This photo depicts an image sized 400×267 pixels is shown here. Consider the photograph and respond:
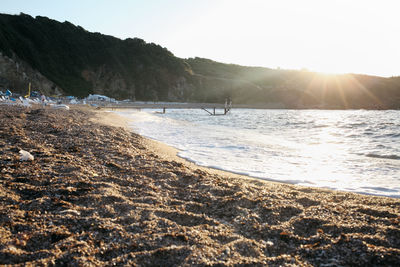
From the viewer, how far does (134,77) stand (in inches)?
3044

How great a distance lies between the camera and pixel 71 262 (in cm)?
195

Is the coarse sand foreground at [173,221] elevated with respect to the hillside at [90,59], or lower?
lower

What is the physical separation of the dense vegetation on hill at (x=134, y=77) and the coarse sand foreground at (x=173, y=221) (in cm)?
5795

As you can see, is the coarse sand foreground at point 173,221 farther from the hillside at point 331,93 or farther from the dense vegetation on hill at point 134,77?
the hillside at point 331,93

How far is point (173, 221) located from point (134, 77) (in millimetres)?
79103

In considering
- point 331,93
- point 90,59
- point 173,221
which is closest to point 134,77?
point 90,59

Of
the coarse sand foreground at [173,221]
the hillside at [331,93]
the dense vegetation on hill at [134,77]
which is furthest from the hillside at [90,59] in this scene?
the coarse sand foreground at [173,221]

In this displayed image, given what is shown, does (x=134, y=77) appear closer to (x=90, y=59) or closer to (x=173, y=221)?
(x=90, y=59)

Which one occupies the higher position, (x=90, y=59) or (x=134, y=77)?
(x=90, y=59)

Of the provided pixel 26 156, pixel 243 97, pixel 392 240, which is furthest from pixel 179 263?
pixel 243 97

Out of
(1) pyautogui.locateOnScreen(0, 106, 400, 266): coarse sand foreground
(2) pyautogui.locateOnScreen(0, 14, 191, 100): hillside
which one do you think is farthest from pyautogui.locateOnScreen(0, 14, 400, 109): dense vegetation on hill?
(1) pyautogui.locateOnScreen(0, 106, 400, 266): coarse sand foreground

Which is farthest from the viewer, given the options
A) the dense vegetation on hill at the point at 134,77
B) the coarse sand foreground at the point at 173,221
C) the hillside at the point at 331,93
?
the hillside at the point at 331,93

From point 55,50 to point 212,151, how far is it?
77.6 meters

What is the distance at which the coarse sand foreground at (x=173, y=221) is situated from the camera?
214cm
